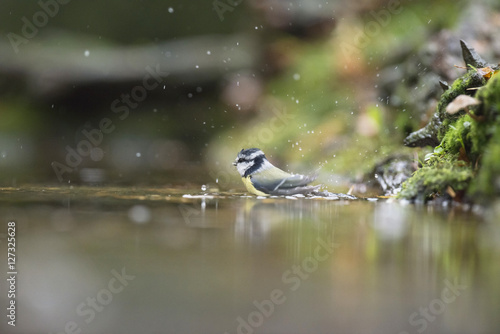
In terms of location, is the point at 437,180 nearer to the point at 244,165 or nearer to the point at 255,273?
the point at 244,165

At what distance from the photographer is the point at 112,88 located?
466 inches

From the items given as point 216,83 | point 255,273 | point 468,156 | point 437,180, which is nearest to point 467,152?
point 468,156

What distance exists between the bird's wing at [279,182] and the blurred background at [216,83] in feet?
3.69

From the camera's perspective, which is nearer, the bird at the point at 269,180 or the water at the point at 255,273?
the water at the point at 255,273

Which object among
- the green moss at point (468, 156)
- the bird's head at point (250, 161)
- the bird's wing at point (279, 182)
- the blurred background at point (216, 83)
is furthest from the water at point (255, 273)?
the blurred background at point (216, 83)

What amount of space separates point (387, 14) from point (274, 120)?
263 centimetres

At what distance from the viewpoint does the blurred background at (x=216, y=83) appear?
21.9ft

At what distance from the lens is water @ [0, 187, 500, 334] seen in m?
1.59

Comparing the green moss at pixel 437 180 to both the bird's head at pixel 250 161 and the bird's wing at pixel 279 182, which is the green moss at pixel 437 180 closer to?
the bird's wing at pixel 279 182

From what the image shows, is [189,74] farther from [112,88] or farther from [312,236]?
[312,236]

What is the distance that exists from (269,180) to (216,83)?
723 cm

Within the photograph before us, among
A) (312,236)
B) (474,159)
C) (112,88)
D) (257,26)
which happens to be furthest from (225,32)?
(312,236)

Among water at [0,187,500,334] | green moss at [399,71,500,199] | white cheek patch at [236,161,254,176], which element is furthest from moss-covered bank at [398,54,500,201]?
white cheek patch at [236,161,254,176]

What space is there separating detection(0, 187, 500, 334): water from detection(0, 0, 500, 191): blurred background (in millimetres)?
2793
